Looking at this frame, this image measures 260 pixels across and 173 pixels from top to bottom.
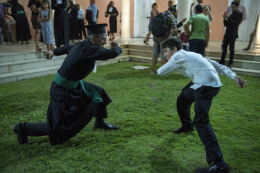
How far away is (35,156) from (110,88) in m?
2.81

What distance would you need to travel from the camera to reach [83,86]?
2635 millimetres

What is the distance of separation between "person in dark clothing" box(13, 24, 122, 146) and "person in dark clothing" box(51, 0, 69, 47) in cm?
423

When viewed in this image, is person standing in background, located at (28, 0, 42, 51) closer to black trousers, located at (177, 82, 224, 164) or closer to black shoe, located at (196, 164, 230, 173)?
black trousers, located at (177, 82, 224, 164)

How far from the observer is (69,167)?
2.32m

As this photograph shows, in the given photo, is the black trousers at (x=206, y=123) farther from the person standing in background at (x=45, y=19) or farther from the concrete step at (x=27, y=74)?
the person standing in background at (x=45, y=19)

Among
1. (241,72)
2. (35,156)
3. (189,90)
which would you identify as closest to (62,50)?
(35,156)

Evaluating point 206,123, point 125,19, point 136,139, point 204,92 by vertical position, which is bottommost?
point 136,139

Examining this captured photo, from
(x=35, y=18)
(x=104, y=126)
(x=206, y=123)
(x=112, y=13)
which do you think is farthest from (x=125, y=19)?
(x=206, y=123)

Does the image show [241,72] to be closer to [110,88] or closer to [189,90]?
[110,88]

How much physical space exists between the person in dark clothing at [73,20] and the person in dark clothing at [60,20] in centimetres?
241

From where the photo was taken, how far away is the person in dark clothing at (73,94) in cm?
236

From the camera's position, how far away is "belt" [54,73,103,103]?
7.93 feet

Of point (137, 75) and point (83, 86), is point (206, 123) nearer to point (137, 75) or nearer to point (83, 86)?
point (83, 86)

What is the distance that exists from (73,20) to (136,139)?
24.1ft
